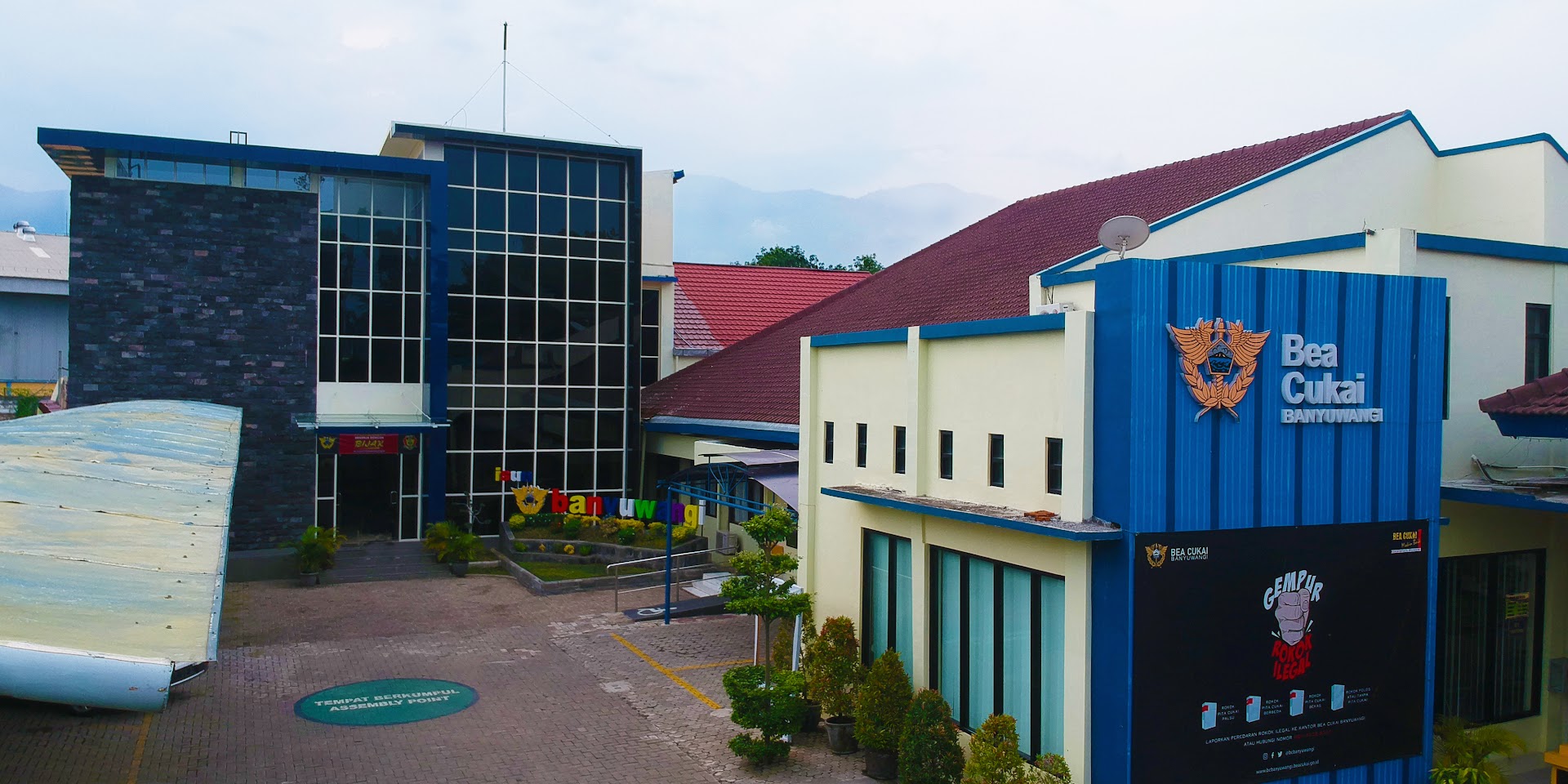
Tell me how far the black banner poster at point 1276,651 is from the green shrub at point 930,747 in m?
2.26

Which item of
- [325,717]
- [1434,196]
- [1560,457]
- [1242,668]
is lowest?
[325,717]

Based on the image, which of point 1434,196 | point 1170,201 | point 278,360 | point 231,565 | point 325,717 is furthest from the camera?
point 278,360

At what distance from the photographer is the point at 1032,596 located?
11820mm

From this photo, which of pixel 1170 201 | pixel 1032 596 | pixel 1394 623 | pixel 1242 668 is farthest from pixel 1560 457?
pixel 1170 201

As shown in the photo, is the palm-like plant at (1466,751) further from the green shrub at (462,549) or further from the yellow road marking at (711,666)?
the green shrub at (462,549)

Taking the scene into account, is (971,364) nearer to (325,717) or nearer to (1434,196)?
(325,717)

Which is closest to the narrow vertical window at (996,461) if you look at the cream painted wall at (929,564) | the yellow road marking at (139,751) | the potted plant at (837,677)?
the cream painted wall at (929,564)

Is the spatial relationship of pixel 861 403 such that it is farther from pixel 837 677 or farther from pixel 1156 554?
pixel 1156 554

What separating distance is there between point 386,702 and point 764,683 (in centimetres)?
600

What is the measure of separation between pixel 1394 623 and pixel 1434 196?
10.6 metres

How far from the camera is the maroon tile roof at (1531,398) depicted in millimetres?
12383

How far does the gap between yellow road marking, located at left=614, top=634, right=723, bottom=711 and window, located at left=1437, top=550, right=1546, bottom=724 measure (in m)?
9.42

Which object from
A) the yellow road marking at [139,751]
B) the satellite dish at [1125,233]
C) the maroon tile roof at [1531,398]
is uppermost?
the satellite dish at [1125,233]

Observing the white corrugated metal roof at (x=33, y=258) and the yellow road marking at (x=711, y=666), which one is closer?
the yellow road marking at (x=711, y=666)
